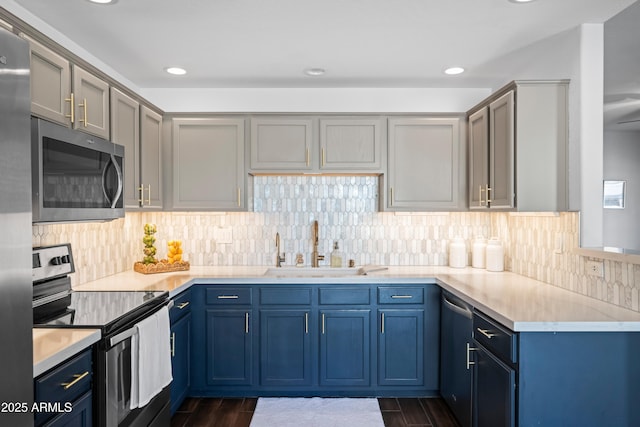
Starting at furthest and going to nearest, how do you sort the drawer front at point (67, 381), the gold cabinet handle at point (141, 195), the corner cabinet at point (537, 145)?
the gold cabinet handle at point (141, 195), the corner cabinet at point (537, 145), the drawer front at point (67, 381)

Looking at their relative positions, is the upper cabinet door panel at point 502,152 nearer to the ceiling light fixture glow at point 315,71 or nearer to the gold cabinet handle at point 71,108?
the ceiling light fixture glow at point 315,71

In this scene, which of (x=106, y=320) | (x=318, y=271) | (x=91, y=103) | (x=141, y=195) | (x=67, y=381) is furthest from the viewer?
(x=318, y=271)

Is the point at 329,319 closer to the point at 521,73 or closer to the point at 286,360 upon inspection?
the point at 286,360

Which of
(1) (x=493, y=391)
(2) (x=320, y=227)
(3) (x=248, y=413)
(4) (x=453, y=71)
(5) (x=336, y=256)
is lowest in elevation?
(3) (x=248, y=413)

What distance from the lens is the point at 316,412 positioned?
3.06 meters

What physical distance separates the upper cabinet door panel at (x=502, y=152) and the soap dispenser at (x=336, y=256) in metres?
1.36

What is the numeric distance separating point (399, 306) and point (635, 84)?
6.68 feet

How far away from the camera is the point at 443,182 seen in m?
3.64

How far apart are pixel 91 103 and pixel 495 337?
8.23 feet

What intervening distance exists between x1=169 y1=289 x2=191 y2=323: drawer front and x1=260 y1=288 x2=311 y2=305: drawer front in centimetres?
53

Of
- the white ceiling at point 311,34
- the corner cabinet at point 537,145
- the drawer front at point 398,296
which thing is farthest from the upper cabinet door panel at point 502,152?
the drawer front at point 398,296

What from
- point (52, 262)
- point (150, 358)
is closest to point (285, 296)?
point (150, 358)

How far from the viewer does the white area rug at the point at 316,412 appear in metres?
2.91

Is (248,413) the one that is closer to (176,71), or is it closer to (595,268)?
(595,268)
